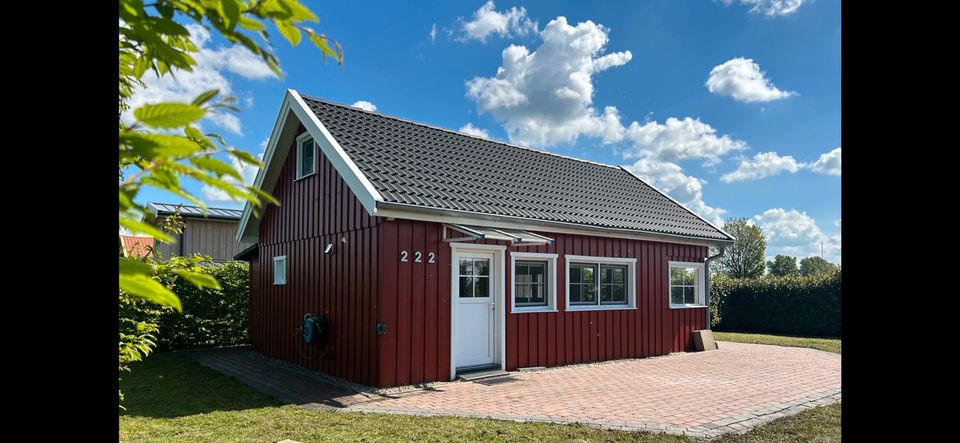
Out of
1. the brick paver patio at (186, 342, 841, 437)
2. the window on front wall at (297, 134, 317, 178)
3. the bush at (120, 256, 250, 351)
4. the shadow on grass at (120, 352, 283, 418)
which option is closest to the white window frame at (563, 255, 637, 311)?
the brick paver patio at (186, 342, 841, 437)

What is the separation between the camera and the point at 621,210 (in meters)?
13.1

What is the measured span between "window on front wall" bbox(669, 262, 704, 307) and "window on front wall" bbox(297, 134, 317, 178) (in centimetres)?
842

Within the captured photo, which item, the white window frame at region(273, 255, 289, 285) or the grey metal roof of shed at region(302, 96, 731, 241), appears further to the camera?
the white window frame at region(273, 255, 289, 285)

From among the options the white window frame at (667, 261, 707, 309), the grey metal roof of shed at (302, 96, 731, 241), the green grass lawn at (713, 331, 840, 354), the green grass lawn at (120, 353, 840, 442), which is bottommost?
the green grass lawn at (713, 331, 840, 354)

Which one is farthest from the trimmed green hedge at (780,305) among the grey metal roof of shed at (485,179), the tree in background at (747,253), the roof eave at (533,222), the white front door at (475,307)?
the tree in background at (747,253)

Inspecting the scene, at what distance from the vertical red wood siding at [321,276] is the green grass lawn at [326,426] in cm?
171

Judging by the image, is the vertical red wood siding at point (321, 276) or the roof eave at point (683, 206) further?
the roof eave at point (683, 206)

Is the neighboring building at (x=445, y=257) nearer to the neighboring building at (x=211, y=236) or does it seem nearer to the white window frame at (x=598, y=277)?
the white window frame at (x=598, y=277)

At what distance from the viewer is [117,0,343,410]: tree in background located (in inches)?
34.4

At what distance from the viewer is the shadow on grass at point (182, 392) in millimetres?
→ 7055

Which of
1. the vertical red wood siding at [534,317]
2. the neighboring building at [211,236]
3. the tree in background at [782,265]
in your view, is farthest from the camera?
the tree in background at [782,265]

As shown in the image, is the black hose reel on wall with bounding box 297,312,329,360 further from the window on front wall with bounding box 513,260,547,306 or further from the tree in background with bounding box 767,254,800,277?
the tree in background with bounding box 767,254,800,277
